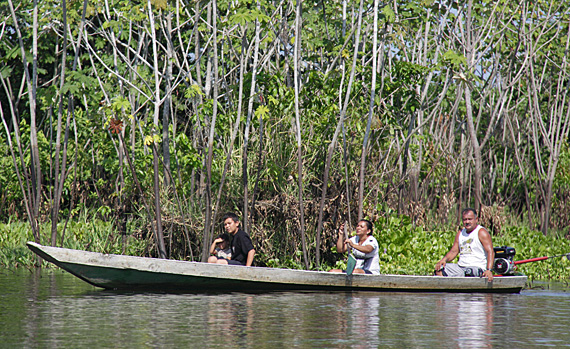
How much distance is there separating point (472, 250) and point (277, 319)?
4.44 meters

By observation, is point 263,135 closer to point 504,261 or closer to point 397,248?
point 397,248

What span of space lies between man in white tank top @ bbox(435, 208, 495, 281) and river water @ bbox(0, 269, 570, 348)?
0.48 metres

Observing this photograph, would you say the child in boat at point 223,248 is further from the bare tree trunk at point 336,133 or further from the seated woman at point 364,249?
the seated woman at point 364,249

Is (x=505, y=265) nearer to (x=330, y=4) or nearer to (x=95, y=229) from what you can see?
(x=330, y=4)

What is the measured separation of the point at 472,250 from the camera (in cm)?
1226

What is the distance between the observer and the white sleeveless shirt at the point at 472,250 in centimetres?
1219

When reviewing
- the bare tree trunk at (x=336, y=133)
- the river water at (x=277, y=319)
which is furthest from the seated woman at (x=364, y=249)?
the bare tree trunk at (x=336, y=133)

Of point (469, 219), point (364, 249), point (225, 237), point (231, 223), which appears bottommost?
point (364, 249)

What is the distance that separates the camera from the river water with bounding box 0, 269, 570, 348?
7.34m

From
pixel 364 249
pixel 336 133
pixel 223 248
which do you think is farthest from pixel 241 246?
pixel 336 133

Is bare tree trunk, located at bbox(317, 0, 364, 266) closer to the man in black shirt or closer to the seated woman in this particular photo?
the seated woman

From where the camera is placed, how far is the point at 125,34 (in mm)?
17094

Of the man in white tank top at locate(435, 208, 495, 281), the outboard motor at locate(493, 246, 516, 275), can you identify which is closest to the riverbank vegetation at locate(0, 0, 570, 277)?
the man in white tank top at locate(435, 208, 495, 281)

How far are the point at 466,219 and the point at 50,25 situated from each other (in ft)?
26.6
